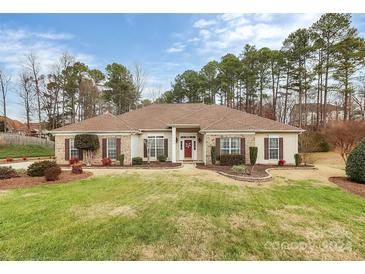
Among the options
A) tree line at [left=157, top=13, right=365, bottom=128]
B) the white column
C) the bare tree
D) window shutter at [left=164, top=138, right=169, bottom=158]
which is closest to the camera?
the white column

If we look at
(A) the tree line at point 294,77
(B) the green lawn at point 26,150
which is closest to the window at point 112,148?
(B) the green lawn at point 26,150

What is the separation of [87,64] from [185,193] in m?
32.7

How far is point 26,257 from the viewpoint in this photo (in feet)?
13.1

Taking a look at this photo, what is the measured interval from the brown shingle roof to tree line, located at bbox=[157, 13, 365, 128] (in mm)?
11564

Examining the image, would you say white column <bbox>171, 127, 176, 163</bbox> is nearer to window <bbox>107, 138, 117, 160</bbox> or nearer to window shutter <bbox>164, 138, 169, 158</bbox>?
window shutter <bbox>164, 138, 169, 158</bbox>

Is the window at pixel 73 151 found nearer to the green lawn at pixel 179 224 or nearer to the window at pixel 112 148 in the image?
the window at pixel 112 148

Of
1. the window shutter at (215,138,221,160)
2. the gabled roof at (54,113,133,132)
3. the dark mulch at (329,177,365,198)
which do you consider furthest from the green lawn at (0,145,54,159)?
the dark mulch at (329,177,365,198)

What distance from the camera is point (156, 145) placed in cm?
1872

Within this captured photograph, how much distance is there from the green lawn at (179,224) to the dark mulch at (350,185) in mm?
605

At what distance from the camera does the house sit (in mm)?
16328

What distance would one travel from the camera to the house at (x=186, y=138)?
53.6 feet
